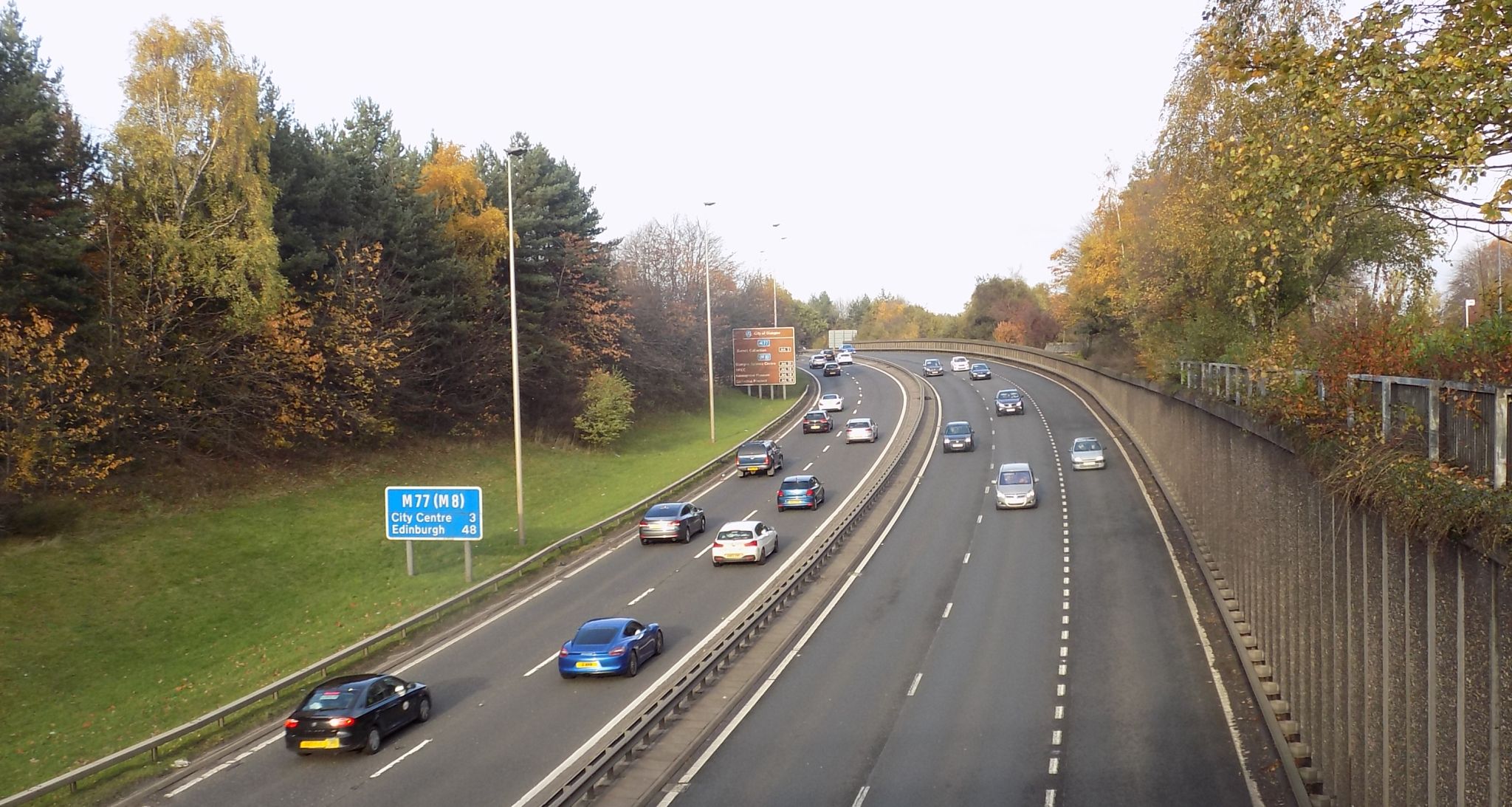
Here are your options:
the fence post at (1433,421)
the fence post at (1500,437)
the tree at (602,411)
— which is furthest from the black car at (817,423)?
the fence post at (1500,437)

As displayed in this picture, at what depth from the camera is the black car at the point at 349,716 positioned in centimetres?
1791

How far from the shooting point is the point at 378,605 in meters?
28.4

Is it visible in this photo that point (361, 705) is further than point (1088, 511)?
No

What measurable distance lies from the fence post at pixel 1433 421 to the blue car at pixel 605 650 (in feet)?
51.5

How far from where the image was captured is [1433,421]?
1120 centimetres

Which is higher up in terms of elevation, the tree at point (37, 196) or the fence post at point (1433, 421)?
the tree at point (37, 196)

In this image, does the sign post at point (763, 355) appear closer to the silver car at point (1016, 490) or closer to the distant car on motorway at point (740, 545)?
the silver car at point (1016, 490)

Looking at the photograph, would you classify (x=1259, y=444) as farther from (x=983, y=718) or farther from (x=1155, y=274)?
(x=1155, y=274)

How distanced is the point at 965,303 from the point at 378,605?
13849 cm

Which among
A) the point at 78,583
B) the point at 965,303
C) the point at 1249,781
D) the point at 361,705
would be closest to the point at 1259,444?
the point at 1249,781

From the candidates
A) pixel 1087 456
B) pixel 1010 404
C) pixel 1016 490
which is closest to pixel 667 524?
pixel 1016 490

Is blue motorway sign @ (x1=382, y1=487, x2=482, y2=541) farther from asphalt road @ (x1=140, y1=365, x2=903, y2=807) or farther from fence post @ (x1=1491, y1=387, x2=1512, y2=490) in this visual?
fence post @ (x1=1491, y1=387, x2=1512, y2=490)

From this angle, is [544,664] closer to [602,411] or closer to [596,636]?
[596,636]

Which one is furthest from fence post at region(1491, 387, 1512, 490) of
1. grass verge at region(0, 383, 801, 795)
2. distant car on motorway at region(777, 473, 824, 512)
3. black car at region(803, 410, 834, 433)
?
black car at region(803, 410, 834, 433)
